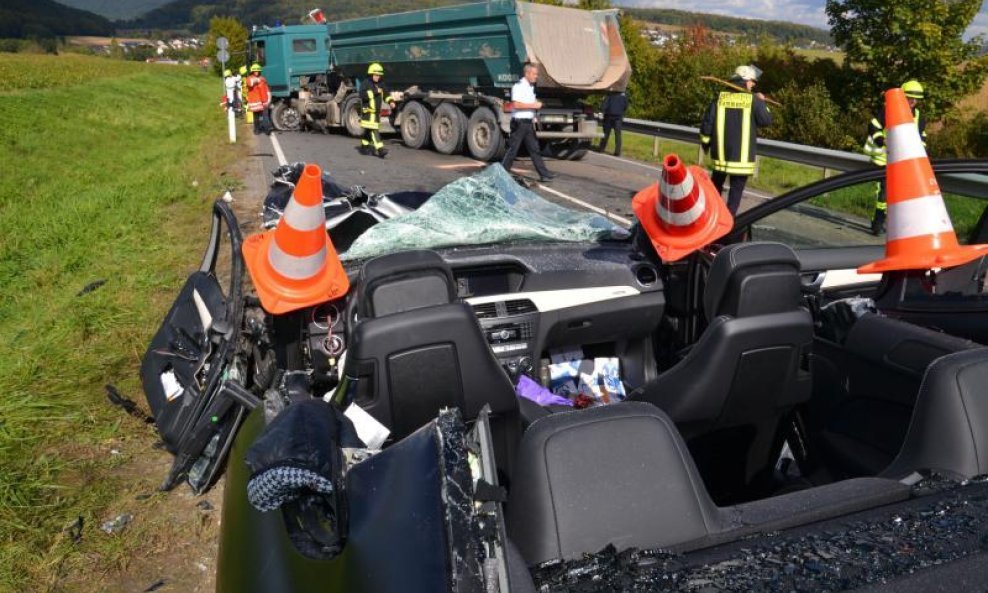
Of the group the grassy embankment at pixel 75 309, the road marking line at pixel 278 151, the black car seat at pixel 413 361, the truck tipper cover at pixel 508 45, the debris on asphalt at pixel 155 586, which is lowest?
the debris on asphalt at pixel 155 586

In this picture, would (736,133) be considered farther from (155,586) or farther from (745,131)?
(155,586)

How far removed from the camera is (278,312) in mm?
3240

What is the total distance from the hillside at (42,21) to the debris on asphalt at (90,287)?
122 m

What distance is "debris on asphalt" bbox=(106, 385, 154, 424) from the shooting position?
4.13 meters

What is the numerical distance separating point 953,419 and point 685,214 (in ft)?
6.17

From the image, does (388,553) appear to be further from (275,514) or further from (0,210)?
(0,210)

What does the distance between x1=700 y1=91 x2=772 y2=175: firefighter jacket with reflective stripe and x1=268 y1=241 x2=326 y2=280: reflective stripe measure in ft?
23.6

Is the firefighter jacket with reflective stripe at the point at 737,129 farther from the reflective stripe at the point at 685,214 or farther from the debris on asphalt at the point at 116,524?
the debris on asphalt at the point at 116,524

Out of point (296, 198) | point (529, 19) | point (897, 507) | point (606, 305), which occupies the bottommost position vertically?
point (606, 305)

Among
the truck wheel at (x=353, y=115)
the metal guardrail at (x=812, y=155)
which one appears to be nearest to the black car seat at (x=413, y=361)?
the metal guardrail at (x=812, y=155)

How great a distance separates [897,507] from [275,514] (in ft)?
4.15

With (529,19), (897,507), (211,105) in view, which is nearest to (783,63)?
(529,19)

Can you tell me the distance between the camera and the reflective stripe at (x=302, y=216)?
3.19m

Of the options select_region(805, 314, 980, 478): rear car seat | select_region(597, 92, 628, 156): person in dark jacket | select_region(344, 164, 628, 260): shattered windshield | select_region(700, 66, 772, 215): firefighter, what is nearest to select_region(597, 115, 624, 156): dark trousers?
select_region(597, 92, 628, 156): person in dark jacket
